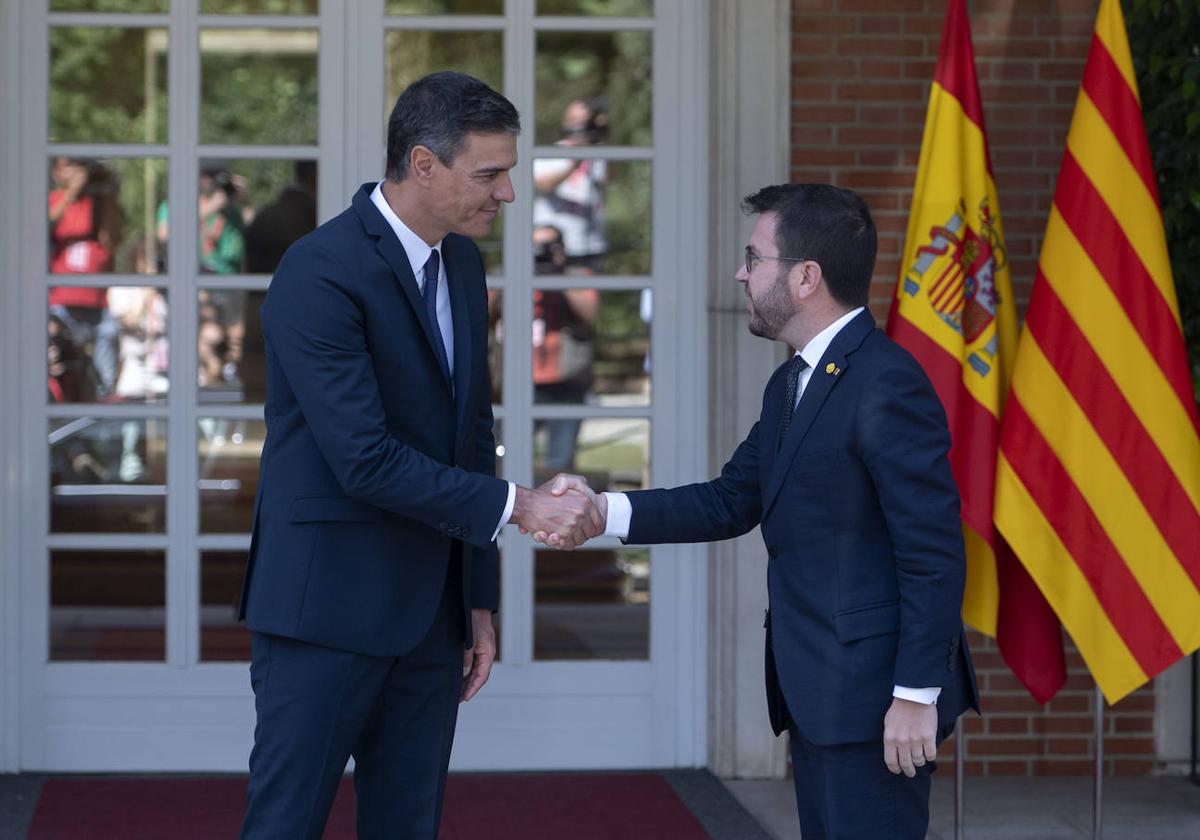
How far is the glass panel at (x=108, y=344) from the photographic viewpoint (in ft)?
16.6

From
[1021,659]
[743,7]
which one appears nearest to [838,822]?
[1021,659]

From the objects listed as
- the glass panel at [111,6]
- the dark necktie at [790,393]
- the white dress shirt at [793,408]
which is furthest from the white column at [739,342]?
the dark necktie at [790,393]

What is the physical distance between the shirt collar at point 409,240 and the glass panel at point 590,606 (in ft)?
7.75

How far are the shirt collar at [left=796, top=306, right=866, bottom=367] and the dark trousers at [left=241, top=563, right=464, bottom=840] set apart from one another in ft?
2.57

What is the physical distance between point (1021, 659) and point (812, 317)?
1.81 metres

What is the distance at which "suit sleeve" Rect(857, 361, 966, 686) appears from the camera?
2643 millimetres

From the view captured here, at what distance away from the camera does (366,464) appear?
2.73 meters

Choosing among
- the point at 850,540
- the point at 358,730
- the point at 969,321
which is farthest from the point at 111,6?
the point at 850,540

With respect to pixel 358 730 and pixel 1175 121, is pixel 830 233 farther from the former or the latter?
pixel 1175 121

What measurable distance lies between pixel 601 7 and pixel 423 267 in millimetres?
2439

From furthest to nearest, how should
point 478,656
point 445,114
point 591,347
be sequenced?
point 591,347 < point 478,656 < point 445,114

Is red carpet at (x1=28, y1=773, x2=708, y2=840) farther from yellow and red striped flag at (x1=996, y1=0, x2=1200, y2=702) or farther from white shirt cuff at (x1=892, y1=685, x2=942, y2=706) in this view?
white shirt cuff at (x1=892, y1=685, x2=942, y2=706)

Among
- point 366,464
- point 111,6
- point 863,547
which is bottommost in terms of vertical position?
point 863,547

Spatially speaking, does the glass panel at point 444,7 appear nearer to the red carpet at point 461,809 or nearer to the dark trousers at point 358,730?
the red carpet at point 461,809
